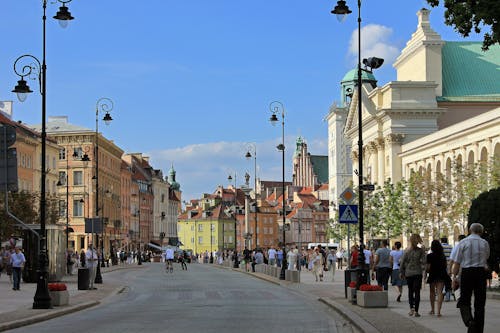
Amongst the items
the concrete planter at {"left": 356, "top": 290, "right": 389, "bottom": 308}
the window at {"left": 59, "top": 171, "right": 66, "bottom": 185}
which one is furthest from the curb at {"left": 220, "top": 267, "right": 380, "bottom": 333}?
the window at {"left": 59, "top": 171, "right": 66, "bottom": 185}

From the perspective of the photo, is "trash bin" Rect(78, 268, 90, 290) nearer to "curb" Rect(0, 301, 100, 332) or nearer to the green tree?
"curb" Rect(0, 301, 100, 332)

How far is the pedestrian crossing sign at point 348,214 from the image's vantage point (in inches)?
1155

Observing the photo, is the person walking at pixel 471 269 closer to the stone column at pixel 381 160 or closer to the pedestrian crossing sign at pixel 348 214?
the pedestrian crossing sign at pixel 348 214

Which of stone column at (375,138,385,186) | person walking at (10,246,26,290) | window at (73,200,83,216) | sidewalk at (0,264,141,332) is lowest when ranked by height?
sidewalk at (0,264,141,332)

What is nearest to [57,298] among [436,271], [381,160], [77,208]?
[436,271]

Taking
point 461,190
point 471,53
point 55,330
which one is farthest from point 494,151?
point 55,330

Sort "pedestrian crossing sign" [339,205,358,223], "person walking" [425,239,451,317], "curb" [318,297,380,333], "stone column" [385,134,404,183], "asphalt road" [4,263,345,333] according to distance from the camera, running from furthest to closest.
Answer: "stone column" [385,134,404,183], "pedestrian crossing sign" [339,205,358,223], "person walking" [425,239,451,317], "asphalt road" [4,263,345,333], "curb" [318,297,380,333]

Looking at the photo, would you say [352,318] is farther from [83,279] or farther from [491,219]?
[83,279]

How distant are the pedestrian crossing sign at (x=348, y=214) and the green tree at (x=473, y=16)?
10.6 m

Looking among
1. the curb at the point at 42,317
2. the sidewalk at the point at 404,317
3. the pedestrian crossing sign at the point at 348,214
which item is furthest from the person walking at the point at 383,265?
the curb at the point at 42,317

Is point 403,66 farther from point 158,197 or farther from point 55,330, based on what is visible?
point 55,330

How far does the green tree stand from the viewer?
57.6 ft

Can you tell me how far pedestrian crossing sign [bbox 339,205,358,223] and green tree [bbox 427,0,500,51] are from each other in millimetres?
10588

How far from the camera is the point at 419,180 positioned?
241 ft
